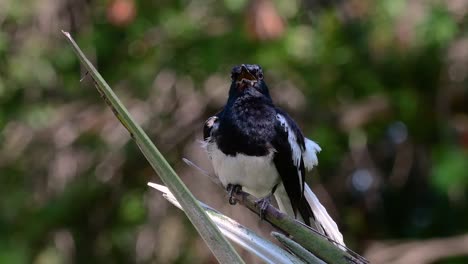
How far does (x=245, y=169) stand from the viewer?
2887 millimetres

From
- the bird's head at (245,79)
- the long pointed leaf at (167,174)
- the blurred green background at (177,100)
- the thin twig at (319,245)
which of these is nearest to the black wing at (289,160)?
the bird's head at (245,79)

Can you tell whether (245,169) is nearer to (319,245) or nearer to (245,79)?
(245,79)

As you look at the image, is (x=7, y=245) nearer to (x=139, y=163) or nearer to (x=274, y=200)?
(x=139, y=163)

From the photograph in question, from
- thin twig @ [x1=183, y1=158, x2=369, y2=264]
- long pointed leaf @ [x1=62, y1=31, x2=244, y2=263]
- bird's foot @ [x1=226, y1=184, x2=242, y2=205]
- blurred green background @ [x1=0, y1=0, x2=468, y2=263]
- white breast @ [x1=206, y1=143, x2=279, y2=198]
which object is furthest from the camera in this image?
blurred green background @ [x1=0, y1=0, x2=468, y2=263]

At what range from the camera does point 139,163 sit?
18.7 ft

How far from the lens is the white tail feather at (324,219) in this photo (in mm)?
2371

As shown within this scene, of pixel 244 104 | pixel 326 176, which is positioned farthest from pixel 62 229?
pixel 244 104

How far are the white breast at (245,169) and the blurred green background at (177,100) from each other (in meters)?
2.05

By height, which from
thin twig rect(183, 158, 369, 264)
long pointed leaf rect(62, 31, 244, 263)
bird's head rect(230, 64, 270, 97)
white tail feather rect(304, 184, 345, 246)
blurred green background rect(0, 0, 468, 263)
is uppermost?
long pointed leaf rect(62, 31, 244, 263)

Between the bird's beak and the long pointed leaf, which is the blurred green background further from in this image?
the long pointed leaf

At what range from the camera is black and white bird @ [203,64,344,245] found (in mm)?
2883

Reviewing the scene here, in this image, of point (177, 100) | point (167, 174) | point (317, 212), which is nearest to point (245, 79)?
point (317, 212)

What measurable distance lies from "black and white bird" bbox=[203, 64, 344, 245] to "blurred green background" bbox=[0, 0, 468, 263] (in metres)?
1.94

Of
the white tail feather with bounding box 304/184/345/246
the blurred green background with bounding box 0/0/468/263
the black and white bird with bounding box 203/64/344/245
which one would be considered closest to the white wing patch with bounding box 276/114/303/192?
the black and white bird with bounding box 203/64/344/245
